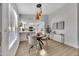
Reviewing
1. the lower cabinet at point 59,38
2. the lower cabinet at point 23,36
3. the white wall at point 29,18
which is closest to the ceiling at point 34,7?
the white wall at point 29,18

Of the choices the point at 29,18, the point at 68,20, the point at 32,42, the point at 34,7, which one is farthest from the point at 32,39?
the point at 68,20

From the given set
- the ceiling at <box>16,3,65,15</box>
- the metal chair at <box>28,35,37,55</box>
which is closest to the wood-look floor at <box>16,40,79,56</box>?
the metal chair at <box>28,35,37,55</box>

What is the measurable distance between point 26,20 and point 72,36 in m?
0.95

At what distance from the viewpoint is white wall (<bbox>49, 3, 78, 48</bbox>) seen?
2.10 meters

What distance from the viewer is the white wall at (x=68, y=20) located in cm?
210

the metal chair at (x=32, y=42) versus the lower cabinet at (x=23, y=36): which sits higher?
the lower cabinet at (x=23, y=36)

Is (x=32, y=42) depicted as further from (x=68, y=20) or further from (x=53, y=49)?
(x=68, y=20)

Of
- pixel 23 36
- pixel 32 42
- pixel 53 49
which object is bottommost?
pixel 53 49

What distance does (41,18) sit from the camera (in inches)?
75.9

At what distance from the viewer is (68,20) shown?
229cm

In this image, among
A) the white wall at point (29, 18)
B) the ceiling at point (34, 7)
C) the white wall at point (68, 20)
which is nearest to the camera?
the ceiling at point (34, 7)

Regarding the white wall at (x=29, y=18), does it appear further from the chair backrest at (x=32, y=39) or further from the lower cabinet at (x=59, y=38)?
the lower cabinet at (x=59, y=38)

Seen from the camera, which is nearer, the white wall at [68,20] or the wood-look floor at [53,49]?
the wood-look floor at [53,49]

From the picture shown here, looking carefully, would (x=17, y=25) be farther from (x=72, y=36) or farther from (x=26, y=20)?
(x=72, y=36)
